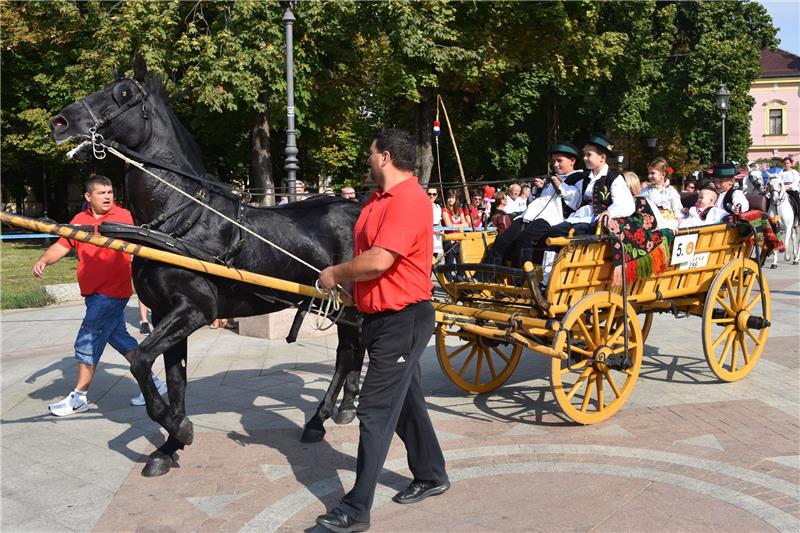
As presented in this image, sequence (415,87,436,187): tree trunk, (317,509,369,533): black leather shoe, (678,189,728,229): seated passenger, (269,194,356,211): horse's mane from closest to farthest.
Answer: (317,509,369,533): black leather shoe < (269,194,356,211): horse's mane < (678,189,728,229): seated passenger < (415,87,436,187): tree trunk

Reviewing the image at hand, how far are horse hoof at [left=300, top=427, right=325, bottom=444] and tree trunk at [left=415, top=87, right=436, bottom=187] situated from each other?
17944 millimetres

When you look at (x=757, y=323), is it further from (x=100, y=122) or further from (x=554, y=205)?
(x=100, y=122)

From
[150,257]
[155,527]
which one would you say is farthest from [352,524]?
[150,257]

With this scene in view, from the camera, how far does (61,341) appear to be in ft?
34.0

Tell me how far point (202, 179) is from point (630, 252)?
3.33 metres

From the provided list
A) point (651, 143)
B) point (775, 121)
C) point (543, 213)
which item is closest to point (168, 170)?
point (543, 213)

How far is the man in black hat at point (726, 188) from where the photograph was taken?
27.0 feet

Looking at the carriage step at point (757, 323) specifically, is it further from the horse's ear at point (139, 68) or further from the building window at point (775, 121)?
the building window at point (775, 121)

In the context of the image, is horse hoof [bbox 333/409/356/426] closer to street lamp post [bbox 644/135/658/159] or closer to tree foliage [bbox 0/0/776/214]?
tree foliage [bbox 0/0/776/214]

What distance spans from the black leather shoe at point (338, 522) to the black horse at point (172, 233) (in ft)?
4.91

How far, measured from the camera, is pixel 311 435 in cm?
579

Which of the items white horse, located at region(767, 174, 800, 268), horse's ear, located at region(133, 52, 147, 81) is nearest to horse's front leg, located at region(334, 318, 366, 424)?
horse's ear, located at region(133, 52, 147, 81)

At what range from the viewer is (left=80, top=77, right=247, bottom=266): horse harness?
505 cm

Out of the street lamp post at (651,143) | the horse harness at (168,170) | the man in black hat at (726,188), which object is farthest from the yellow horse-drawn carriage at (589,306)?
the street lamp post at (651,143)
